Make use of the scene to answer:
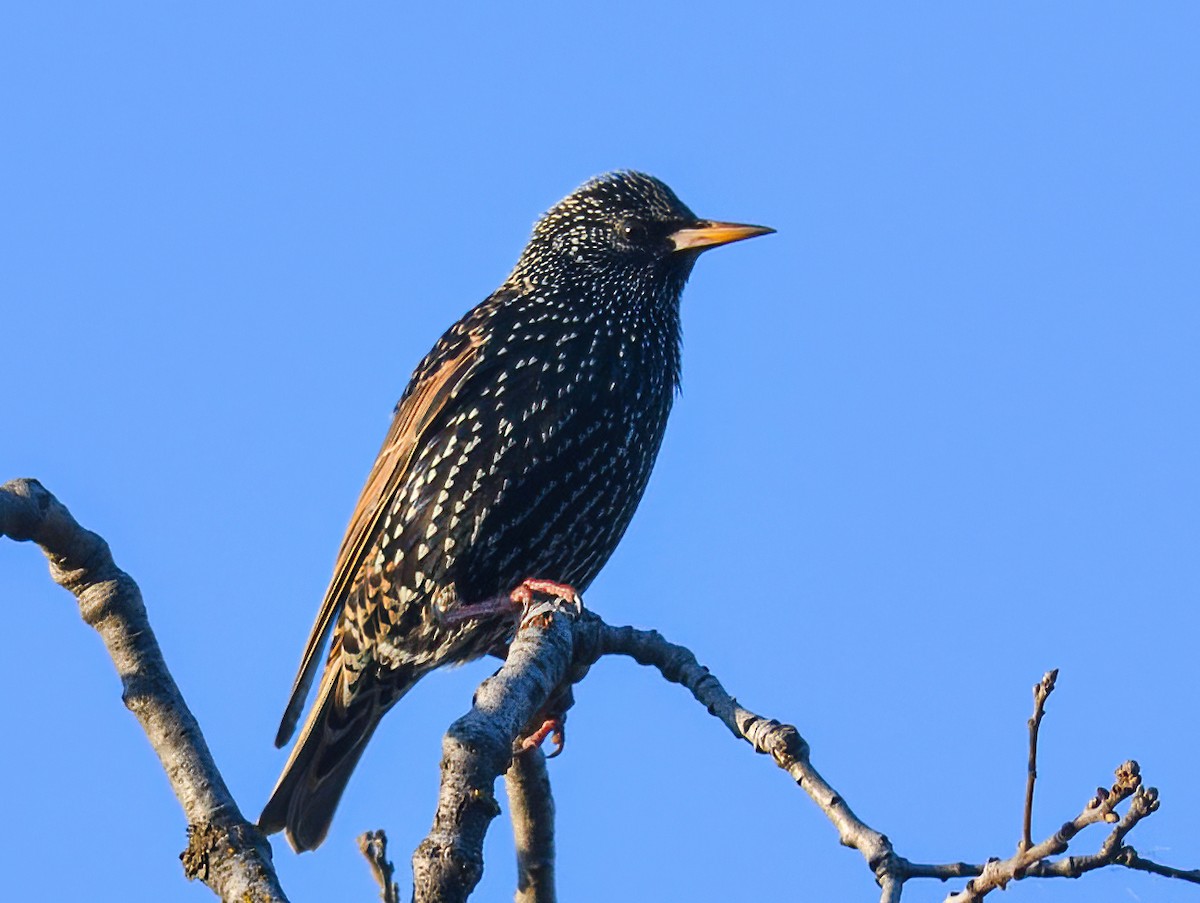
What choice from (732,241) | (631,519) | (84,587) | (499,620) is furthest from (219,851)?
(732,241)

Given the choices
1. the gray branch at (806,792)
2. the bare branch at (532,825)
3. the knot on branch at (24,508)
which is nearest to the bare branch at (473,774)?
the gray branch at (806,792)

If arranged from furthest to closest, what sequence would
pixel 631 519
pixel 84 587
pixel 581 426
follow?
pixel 631 519 < pixel 581 426 < pixel 84 587

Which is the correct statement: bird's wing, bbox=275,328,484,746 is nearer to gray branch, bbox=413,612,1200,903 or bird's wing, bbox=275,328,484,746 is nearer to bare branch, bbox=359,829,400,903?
gray branch, bbox=413,612,1200,903

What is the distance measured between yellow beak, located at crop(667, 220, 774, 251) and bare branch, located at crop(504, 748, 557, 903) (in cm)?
232

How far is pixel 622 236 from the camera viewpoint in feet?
20.9

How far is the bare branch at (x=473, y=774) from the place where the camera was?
2.63 metres

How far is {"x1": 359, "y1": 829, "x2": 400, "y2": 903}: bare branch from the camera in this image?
2.86 m

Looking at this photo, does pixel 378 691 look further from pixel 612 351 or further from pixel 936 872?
pixel 936 872

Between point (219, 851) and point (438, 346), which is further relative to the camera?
point (438, 346)

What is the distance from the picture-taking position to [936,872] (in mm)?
2902

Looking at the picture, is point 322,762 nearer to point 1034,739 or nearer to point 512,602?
point 512,602

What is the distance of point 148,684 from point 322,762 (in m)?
2.03

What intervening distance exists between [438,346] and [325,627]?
1066 millimetres

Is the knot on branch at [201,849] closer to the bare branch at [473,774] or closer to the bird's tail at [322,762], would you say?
the bare branch at [473,774]
